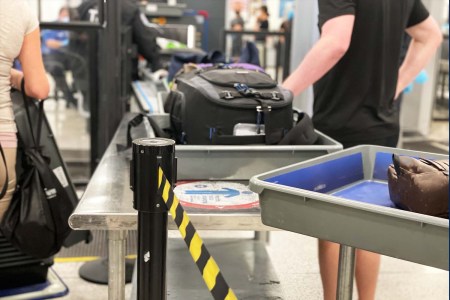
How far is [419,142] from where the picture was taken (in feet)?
18.5

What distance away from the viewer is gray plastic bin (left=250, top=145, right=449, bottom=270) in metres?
0.85

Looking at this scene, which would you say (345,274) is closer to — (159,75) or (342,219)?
(342,219)

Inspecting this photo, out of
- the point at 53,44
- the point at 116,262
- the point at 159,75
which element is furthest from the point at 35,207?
the point at 53,44

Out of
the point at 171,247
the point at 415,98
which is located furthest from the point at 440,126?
the point at 171,247

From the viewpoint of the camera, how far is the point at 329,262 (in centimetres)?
186

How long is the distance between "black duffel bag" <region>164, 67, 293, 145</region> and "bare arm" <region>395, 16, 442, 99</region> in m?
0.59

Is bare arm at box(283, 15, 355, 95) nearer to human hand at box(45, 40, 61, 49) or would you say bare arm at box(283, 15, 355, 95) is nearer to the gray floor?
the gray floor

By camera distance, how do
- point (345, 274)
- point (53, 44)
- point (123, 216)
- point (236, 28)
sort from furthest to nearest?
point (236, 28) → point (53, 44) → point (345, 274) → point (123, 216)

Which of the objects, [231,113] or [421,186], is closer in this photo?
[421,186]

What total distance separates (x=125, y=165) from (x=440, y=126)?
5.28 metres

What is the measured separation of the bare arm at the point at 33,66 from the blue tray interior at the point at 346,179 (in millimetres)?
1093

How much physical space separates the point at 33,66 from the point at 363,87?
40.5 inches

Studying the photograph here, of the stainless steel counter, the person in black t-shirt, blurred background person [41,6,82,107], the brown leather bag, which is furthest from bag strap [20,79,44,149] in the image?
blurred background person [41,6,82,107]

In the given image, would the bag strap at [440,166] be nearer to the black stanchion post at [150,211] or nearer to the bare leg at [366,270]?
the black stanchion post at [150,211]
